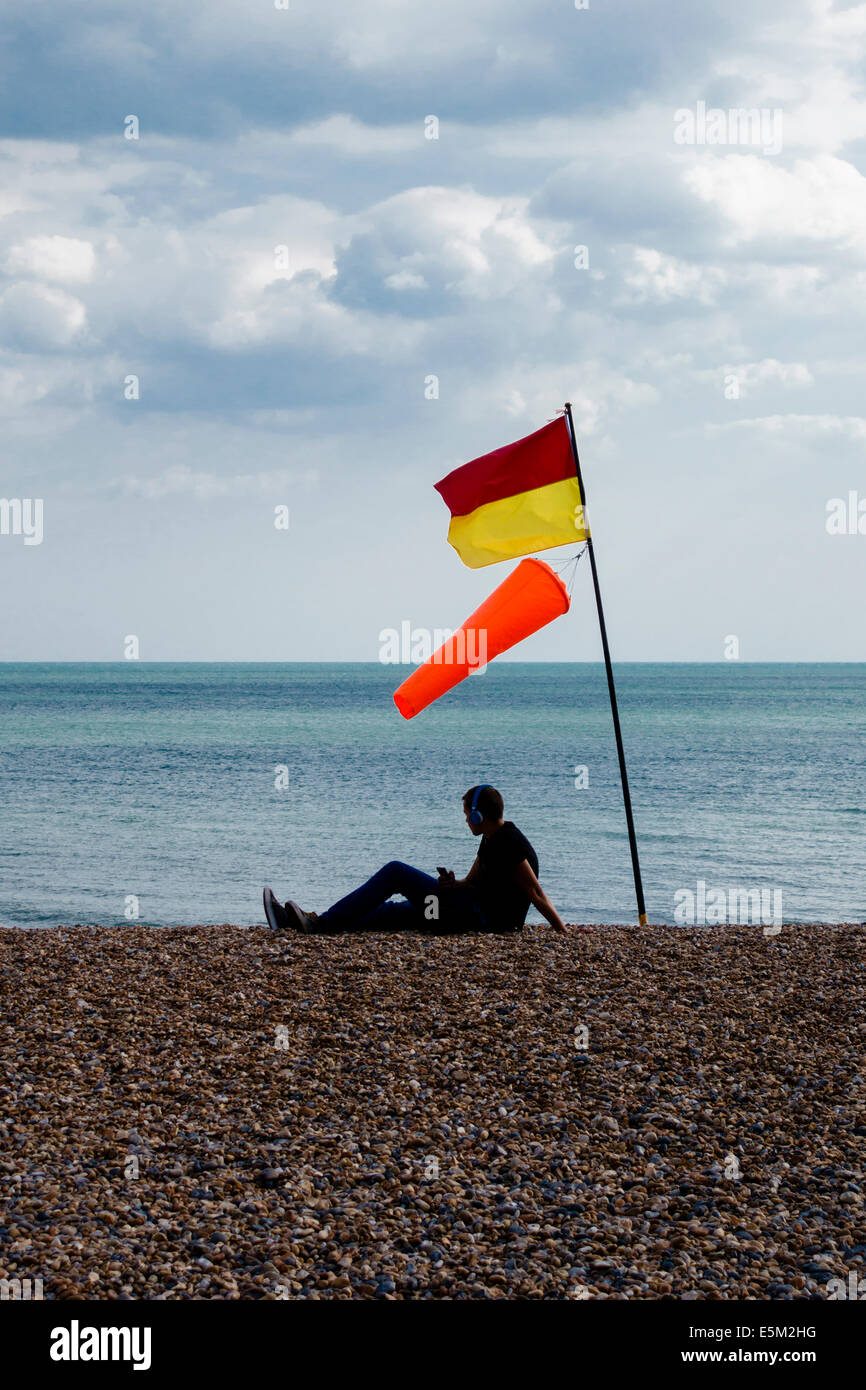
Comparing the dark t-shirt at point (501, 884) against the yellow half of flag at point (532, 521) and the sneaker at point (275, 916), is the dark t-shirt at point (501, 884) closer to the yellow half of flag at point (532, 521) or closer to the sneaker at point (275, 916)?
the sneaker at point (275, 916)

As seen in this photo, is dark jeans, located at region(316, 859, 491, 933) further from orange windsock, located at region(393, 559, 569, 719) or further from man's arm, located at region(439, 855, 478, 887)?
orange windsock, located at region(393, 559, 569, 719)

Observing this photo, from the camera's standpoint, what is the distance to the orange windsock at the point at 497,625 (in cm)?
1014

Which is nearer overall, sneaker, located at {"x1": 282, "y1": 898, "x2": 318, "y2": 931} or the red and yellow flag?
sneaker, located at {"x1": 282, "y1": 898, "x2": 318, "y2": 931}

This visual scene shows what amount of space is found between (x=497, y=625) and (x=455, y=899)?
2.54 meters

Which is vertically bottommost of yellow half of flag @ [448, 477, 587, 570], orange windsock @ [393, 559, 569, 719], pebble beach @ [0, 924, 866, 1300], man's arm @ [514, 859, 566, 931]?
pebble beach @ [0, 924, 866, 1300]

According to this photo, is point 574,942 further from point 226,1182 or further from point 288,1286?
point 288,1286

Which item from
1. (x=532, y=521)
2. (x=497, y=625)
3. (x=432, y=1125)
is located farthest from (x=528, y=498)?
(x=432, y=1125)

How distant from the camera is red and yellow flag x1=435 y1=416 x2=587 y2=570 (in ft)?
34.6

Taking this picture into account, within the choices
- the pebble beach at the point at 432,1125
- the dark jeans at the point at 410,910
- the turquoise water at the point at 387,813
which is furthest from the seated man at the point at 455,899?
the turquoise water at the point at 387,813

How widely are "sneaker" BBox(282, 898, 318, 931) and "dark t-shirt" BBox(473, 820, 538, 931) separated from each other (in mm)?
1448

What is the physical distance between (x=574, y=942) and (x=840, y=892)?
8.74 metres

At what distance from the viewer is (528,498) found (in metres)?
10.6

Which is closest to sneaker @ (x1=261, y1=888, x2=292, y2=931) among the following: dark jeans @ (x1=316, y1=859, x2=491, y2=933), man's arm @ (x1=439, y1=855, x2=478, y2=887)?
dark jeans @ (x1=316, y1=859, x2=491, y2=933)

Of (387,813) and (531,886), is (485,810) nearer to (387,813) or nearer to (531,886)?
(531,886)
